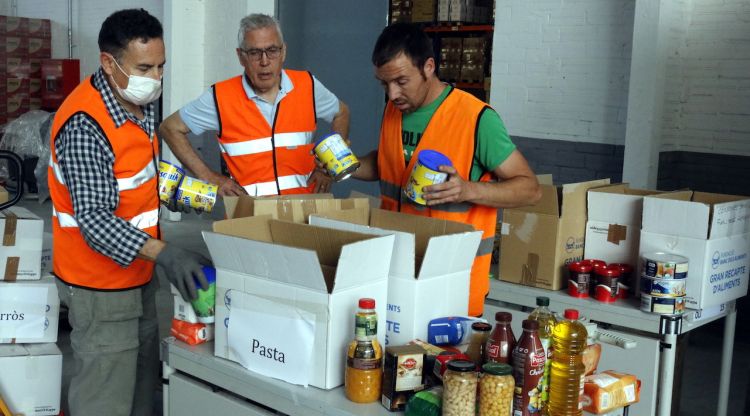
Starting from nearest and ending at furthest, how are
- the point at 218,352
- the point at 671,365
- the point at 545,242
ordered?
the point at 218,352 → the point at 671,365 → the point at 545,242

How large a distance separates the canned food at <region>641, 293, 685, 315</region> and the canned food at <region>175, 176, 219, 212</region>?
5.66 feet

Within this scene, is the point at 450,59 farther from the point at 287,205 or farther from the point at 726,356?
the point at 287,205

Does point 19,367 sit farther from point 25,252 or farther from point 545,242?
point 545,242

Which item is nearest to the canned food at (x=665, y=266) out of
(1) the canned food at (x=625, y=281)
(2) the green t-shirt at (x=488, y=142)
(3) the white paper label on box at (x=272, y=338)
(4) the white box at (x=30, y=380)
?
(1) the canned food at (x=625, y=281)

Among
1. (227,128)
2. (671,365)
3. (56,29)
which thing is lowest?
(671,365)

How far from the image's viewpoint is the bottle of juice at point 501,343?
183 cm

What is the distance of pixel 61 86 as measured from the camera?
36.6 ft

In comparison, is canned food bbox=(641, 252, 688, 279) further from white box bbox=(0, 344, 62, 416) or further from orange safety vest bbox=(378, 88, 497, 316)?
white box bbox=(0, 344, 62, 416)

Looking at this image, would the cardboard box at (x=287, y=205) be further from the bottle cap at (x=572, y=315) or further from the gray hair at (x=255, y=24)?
the gray hair at (x=255, y=24)

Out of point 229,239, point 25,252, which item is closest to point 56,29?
point 25,252

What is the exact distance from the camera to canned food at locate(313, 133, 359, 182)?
276cm

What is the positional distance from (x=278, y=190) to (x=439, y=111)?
1062 millimetres

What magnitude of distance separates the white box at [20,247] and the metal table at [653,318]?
2153 mm

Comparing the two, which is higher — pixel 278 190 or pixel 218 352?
pixel 278 190
